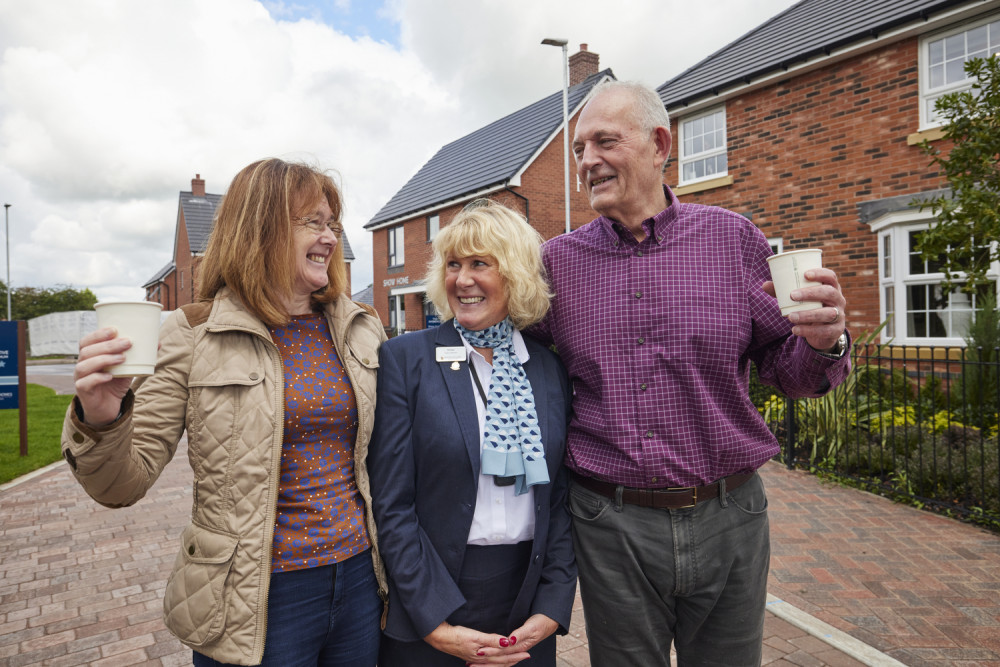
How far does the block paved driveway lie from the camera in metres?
3.40

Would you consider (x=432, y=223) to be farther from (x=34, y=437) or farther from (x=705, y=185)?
(x=34, y=437)

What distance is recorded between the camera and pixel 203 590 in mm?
1682

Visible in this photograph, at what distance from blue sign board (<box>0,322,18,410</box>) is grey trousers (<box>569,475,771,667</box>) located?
374 inches

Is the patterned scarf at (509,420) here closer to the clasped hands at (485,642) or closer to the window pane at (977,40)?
Answer: the clasped hands at (485,642)

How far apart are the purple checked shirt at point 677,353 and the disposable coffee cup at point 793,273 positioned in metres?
0.31

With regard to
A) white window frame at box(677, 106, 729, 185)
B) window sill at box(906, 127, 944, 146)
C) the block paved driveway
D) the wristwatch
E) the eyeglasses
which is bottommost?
the block paved driveway

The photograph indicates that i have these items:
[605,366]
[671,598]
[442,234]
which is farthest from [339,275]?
[671,598]

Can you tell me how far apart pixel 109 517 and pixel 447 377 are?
18.3 feet

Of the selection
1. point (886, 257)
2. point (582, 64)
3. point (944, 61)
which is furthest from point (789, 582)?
point (582, 64)

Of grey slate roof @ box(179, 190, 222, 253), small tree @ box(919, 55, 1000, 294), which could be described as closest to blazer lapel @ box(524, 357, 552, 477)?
small tree @ box(919, 55, 1000, 294)

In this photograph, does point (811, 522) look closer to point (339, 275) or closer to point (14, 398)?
point (339, 275)

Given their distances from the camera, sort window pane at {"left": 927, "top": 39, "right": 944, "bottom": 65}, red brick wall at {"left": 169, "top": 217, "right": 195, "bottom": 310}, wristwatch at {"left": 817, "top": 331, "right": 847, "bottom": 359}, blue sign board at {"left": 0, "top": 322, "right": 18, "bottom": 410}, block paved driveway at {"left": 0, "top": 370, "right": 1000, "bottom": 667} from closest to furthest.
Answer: wristwatch at {"left": 817, "top": 331, "right": 847, "bottom": 359}, block paved driveway at {"left": 0, "top": 370, "right": 1000, "bottom": 667}, blue sign board at {"left": 0, "top": 322, "right": 18, "bottom": 410}, window pane at {"left": 927, "top": 39, "right": 944, "bottom": 65}, red brick wall at {"left": 169, "top": 217, "right": 195, "bottom": 310}

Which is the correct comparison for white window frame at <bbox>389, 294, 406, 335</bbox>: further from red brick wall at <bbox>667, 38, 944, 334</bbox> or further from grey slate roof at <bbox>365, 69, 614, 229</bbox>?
red brick wall at <bbox>667, 38, 944, 334</bbox>

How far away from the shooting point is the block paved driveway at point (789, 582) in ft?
11.2
